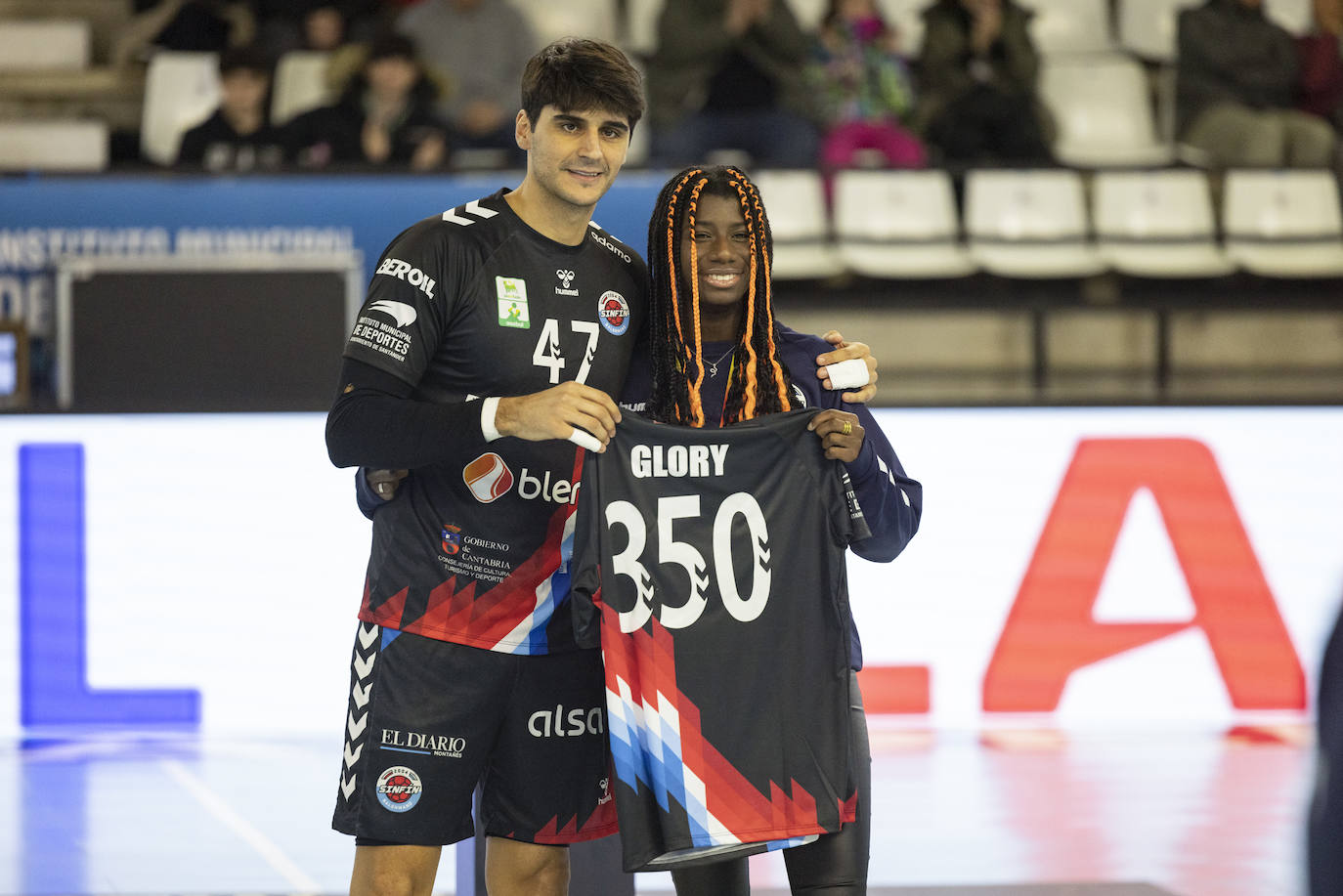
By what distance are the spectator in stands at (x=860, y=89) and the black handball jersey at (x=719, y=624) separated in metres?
6.54

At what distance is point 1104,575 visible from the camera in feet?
19.9

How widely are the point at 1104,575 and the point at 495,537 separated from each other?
3646mm

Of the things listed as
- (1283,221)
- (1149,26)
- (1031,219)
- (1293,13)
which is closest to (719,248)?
(1031,219)

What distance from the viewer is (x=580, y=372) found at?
2.98 m

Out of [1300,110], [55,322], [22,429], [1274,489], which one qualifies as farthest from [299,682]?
[1300,110]

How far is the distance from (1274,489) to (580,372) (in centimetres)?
395

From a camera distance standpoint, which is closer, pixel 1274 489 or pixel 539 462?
pixel 539 462

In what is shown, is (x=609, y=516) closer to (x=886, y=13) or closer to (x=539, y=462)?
(x=539, y=462)

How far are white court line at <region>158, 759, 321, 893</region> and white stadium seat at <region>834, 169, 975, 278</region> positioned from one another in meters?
4.54

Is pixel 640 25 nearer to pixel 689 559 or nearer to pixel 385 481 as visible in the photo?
pixel 385 481

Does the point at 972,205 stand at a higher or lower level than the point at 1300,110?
lower

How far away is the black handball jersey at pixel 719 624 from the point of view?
9.08 feet

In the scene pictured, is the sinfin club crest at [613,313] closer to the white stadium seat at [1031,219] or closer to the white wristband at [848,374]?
the white wristband at [848,374]

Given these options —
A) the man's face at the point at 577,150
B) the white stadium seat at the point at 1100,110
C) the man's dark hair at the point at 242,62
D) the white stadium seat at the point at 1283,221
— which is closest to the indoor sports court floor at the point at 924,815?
the man's face at the point at 577,150
